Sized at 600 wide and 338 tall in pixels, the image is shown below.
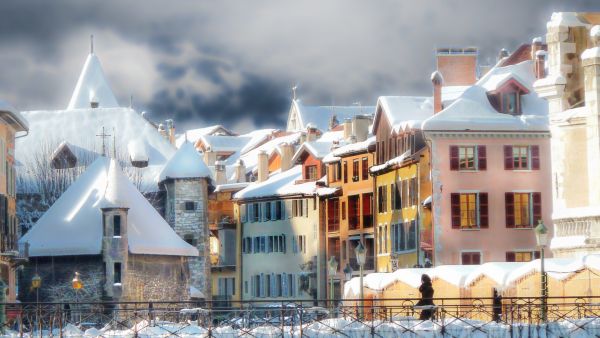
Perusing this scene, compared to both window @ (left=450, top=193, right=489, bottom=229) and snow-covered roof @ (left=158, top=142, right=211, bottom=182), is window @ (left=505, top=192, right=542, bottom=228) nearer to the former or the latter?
window @ (left=450, top=193, right=489, bottom=229)

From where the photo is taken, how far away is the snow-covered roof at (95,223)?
100062 mm

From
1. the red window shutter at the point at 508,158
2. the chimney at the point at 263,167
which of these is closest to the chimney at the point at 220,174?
the chimney at the point at 263,167

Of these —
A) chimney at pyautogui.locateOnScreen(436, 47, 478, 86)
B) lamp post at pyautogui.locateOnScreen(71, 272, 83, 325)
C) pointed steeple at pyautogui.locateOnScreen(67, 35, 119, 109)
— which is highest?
pointed steeple at pyautogui.locateOnScreen(67, 35, 119, 109)

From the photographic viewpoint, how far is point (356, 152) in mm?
111562

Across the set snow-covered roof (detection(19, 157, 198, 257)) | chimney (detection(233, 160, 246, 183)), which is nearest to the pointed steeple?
chimney (detection(233, 160, 246, 183))

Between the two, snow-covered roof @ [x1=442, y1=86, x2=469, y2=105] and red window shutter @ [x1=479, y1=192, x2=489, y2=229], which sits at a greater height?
snow-covered roof @ [x1=442, y1=86, x2=469, y2=105]

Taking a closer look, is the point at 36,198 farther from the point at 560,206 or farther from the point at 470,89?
the point at 560,206

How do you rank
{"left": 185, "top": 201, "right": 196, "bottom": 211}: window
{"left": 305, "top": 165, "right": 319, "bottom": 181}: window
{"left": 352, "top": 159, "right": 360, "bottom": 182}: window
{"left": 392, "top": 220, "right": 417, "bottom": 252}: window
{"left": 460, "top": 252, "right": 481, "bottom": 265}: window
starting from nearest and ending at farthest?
1. {"left": 460, "top": 252, "right": 481, "bottom": 265}: window
2. {"left": 392, "top": 220, "right": 417, "bottom": 252}: window
3. {"left": 352, "top": 159, "right": 360, "bottom": 182}: window
4. {"left": 185, "top": 201, "right": 196, "bottom": 211}: window
5. {"left": 305, "top": 165, "right": 319, "bottom": 181}: window

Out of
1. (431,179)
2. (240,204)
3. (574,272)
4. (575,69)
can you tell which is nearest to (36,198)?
(240,204)

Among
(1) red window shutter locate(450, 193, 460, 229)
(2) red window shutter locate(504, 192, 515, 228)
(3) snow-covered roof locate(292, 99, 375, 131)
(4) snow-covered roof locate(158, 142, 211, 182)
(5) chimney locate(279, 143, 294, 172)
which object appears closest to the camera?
(1) red window shutter locate(450, 193, 460, 229)

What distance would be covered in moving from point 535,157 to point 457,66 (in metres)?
12.7

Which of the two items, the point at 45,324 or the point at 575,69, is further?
the point at 575,69

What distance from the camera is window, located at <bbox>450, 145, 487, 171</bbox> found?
91688mm

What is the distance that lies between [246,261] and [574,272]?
7344 centimetres
